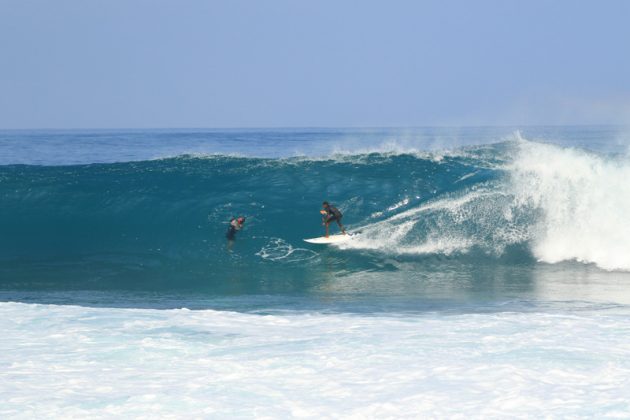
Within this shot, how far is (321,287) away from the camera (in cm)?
1316

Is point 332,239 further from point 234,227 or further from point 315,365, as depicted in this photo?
point 315,365

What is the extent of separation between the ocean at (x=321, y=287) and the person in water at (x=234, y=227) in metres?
0.17

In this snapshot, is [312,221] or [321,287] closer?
[321,287]

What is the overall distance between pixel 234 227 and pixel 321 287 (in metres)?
4.21

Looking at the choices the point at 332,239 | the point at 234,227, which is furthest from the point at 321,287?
the point at 234,227

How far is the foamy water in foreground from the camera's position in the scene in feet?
22.4

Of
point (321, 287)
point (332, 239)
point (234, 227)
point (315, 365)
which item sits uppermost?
point (234, 227)

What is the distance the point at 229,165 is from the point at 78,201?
4.36 meters

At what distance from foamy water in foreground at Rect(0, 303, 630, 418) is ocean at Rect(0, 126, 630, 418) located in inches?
1.1

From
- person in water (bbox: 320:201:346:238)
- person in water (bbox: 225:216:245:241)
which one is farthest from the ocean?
person in water (bbox: 320:201:346:238)

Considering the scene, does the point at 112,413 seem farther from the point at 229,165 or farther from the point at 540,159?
the point at 229,165

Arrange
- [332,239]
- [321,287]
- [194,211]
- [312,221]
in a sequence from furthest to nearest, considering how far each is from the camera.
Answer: [194,211]
[312,221]
[332,239]
[321,287]

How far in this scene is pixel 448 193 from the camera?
61.7ft

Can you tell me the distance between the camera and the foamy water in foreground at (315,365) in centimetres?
682
